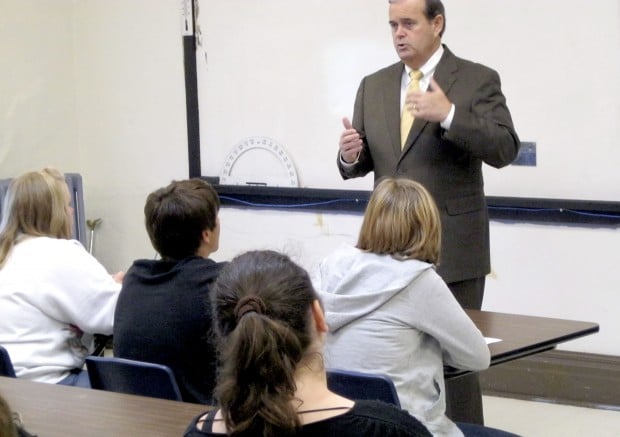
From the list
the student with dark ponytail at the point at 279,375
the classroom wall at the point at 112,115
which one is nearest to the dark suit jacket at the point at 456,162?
the classroom wall at the point at 112,115

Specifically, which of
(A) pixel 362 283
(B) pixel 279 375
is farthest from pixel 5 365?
(B) pixel 279 375

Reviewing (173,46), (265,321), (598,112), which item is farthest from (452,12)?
(265,321)

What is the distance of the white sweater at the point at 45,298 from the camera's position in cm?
277

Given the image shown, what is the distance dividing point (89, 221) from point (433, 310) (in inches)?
139

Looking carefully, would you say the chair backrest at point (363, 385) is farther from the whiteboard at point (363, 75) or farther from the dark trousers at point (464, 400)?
the whiteboard at point (363, 75)

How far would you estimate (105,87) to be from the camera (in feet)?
17.2

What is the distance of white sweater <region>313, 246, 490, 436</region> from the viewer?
217 cm

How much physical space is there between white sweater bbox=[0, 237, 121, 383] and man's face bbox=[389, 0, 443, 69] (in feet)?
4.08

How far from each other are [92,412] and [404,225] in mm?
836

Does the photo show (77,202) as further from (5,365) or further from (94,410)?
(94,410)

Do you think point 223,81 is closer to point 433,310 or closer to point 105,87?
point 105,87

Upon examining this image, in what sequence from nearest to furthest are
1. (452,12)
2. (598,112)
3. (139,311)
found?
(139,311) < (598,112) < (452,12)

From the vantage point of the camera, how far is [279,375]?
1383mm

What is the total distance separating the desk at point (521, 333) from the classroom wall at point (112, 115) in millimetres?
1831
